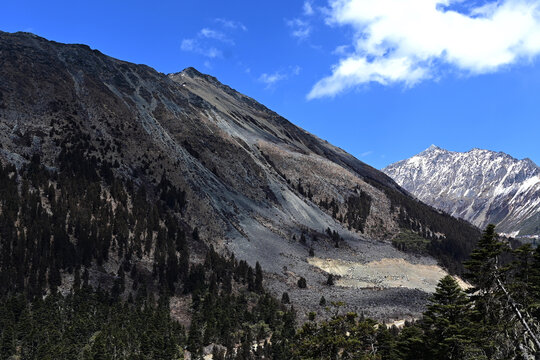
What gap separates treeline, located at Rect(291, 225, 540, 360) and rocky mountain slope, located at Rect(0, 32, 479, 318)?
135 feet

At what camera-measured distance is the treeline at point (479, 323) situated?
73.4 ft

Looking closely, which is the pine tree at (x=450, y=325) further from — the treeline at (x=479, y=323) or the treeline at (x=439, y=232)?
the treeline at (x=439, y=232)

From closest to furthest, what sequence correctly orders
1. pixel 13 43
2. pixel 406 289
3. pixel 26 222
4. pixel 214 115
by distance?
pixel 26 222 → pixel 406 289 → pixel 13 43 → pixel 214 115

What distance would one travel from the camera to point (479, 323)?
1031 inches

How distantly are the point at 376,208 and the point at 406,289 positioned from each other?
216 feet

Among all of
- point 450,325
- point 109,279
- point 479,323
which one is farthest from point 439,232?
point 450,325

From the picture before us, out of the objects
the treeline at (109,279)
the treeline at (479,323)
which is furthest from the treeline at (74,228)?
the treeline at (479,323)

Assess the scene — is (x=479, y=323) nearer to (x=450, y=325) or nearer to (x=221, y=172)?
(x=450, y=325)

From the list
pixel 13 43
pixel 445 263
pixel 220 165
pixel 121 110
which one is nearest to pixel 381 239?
pixel 445 263

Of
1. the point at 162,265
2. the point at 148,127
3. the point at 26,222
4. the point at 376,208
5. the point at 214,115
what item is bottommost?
the point at 162,265

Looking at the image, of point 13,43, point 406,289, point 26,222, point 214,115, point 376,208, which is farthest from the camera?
point 214,115

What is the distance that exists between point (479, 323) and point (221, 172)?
10060 cm

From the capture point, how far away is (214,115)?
6467 inches

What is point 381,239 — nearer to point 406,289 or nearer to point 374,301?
point 406,289
